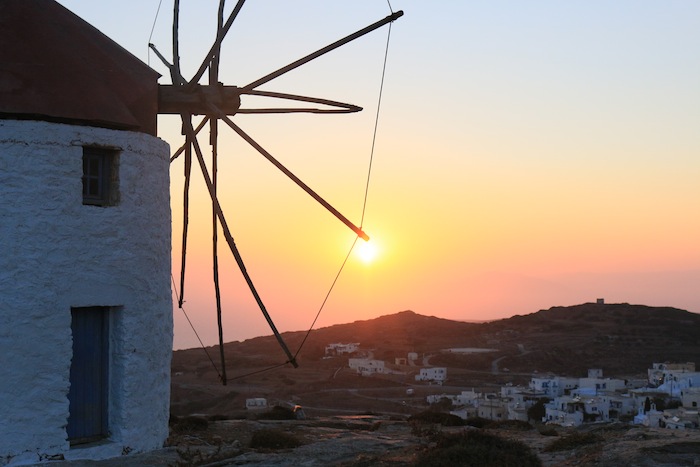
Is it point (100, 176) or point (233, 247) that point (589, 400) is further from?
point (100, 176)

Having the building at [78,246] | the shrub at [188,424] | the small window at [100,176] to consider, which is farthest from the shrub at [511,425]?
the small window at [100,176]

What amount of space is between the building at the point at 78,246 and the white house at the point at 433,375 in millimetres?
57439

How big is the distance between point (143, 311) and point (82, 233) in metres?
1.44

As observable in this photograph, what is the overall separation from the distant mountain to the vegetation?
56.8 meters

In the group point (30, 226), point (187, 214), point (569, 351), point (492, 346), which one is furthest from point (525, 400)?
point (30, 226)

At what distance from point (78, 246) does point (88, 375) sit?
5.89 feet

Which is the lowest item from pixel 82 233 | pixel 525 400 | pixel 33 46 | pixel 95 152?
pixel 525 400

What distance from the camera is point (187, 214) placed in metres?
13.7

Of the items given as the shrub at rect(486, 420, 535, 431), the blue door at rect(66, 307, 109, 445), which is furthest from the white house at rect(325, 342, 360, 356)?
the blue door at rect(66, 307, 109, 445)

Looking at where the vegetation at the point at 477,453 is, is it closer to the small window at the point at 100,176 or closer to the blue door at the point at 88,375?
the blue door at the point at 88,375

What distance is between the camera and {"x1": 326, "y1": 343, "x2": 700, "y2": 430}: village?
149ft

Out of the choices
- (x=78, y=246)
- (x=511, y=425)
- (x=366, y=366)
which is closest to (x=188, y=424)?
(x=78, y=246)

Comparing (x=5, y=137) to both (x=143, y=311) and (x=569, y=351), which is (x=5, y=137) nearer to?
(x=143, y=311)

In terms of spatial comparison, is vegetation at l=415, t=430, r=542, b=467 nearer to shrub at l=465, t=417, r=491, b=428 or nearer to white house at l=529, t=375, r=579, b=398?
shrub at l=465, t=417, r=491, b=428
